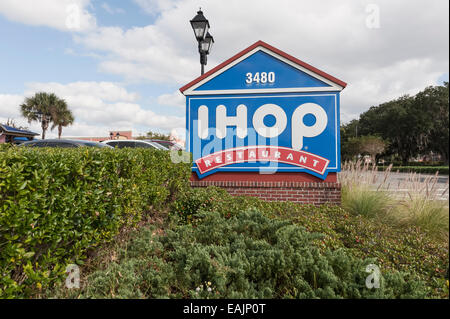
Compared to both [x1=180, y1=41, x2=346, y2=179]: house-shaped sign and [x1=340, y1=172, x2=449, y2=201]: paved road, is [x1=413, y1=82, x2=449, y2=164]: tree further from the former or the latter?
[x1=180, y1=41, x2=346, y2=179]: house-shaped sign

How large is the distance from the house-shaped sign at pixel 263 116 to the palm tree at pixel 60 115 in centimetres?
3324

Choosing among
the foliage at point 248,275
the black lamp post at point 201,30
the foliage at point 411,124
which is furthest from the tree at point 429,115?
the foliage at point 248,275

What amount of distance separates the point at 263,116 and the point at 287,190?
1905mm

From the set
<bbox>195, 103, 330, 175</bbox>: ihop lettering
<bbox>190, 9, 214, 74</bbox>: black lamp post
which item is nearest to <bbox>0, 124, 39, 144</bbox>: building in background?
<bbox>190, 9, 214, 74</bbox>: black lamp post

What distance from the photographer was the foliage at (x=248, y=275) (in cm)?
259

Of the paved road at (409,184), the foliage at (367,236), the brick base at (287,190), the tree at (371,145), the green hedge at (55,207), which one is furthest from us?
the tree at (371,145)

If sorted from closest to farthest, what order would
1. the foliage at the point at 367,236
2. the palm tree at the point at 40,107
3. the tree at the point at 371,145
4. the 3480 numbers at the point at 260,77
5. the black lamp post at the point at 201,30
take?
the foliage at the point at 367,236 → the 3480 numbers at the point at 260,77 → the black lamp post at the point at 201,30 → the palm tree at the point at 40,107 → the tree at the point at 371,145

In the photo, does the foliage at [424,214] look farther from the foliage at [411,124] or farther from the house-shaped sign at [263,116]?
the foliage at [411,124]

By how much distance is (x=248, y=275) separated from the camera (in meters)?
2.94

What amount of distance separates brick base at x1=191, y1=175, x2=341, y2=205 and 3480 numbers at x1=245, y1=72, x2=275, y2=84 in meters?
2.51

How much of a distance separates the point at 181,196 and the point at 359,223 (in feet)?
10.3

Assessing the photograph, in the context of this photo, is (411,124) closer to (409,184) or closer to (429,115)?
(429,115)

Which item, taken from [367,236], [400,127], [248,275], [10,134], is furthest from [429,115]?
[10,134]
